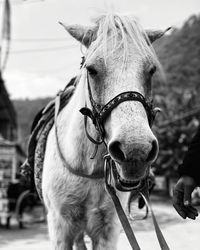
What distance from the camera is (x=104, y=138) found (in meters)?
2.66

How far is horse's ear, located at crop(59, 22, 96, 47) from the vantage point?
2.95 metres

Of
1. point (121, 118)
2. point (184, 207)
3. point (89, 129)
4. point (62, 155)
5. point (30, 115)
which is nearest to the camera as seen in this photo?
point (121, 118)

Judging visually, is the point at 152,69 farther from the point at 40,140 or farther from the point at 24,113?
the point at 24,113

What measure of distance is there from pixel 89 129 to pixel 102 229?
756 millimetres

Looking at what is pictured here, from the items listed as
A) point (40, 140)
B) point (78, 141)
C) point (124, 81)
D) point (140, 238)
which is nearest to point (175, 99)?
point (140, 238)

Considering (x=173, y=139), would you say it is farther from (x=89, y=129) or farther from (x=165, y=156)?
(x=89, y=129)

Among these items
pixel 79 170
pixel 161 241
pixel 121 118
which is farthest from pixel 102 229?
pixel 121 118

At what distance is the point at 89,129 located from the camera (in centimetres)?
308

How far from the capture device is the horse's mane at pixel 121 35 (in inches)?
105

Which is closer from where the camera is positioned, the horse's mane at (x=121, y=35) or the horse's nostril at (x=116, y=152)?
the horse's nostril at (x=116, y=152)

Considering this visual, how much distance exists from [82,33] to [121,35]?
0.33 meters

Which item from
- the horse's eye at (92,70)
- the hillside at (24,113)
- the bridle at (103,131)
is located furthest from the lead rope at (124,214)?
the hillside at (24,113)

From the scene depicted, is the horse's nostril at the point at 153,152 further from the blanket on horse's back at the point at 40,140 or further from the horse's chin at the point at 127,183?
the blanket on horse's back at the point at 40,140

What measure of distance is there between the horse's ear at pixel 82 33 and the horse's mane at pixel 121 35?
5cm
